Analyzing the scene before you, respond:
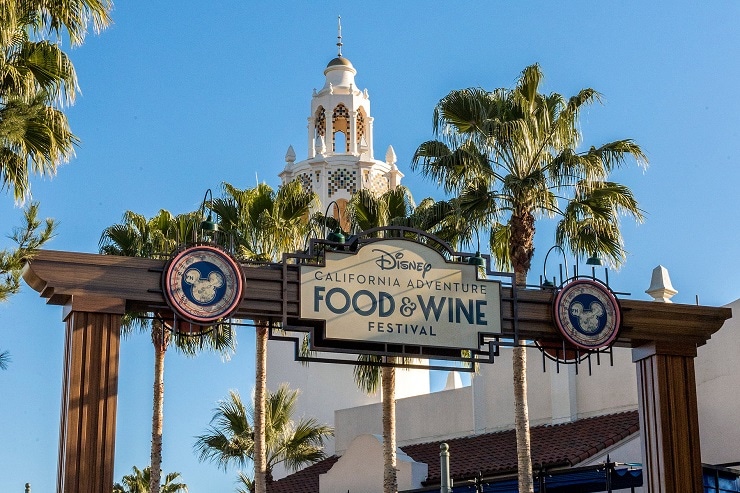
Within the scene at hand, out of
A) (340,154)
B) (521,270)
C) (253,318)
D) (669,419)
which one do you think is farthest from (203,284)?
(340,154)

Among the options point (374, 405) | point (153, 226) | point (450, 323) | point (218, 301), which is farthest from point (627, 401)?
point (218, 301)

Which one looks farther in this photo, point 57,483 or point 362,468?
point 362,468

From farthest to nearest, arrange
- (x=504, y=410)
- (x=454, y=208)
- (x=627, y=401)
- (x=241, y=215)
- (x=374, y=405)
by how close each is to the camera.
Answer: (x=374, y=405)
(x=504, y=410)
(x=627, y=401)
(x=241, y=215)
(x=454, y=208)

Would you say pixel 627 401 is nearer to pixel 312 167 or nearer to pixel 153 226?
pixel 153 226

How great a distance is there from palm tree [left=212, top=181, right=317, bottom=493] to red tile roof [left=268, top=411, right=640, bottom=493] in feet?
17.7

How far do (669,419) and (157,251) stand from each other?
13.9m

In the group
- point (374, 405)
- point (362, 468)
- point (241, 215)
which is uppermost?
point (241, 215)

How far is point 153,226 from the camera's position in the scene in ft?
94.5

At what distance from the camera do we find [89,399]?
15.3m

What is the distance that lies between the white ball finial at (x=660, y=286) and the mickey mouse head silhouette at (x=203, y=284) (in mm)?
11762

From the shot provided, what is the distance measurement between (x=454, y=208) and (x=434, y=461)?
10.1 metres

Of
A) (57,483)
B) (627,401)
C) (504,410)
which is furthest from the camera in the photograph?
(504,410)

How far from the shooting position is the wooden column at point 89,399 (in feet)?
49.3

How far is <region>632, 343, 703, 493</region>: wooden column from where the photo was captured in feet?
58.1
